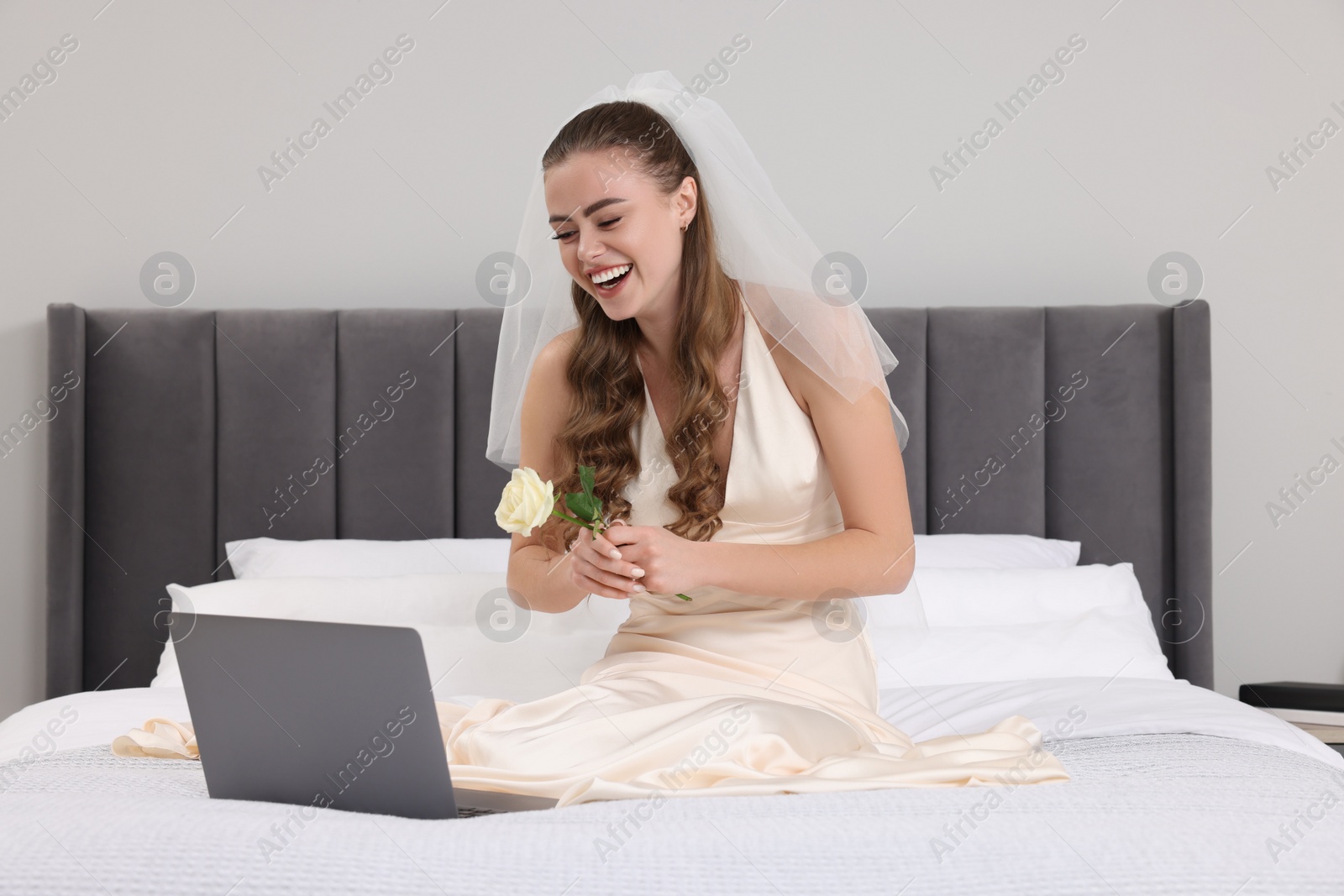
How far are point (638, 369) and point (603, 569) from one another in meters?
0.49

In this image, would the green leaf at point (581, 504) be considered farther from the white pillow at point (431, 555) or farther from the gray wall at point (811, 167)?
the gray wall at point (811, 167)

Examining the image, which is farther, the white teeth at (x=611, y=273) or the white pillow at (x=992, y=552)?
the white pillow at (x=992, y=552)

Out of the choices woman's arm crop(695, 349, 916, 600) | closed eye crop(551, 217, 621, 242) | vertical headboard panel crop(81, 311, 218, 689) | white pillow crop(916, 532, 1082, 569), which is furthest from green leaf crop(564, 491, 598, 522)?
vertical headboard panel crop(81, 311, 218, 689)

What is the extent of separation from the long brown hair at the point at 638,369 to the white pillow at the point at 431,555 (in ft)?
2.38

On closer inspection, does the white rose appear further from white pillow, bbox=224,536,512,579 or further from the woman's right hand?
white pillow, bbox=224,536,512,579

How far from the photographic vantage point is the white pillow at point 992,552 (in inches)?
94.4

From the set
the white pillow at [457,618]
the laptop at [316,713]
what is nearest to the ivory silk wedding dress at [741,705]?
the laptop at [316,713]

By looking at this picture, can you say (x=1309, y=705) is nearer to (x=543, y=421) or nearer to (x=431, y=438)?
(x=543, y=421)

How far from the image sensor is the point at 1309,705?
2.37 m

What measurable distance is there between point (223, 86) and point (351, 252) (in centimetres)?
53

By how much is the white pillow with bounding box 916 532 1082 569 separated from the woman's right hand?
118cm

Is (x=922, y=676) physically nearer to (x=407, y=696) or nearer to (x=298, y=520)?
(x=407, y=696)

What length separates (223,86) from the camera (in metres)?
2.69

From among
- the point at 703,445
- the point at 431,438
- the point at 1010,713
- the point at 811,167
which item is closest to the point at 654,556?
the point at 703,445
